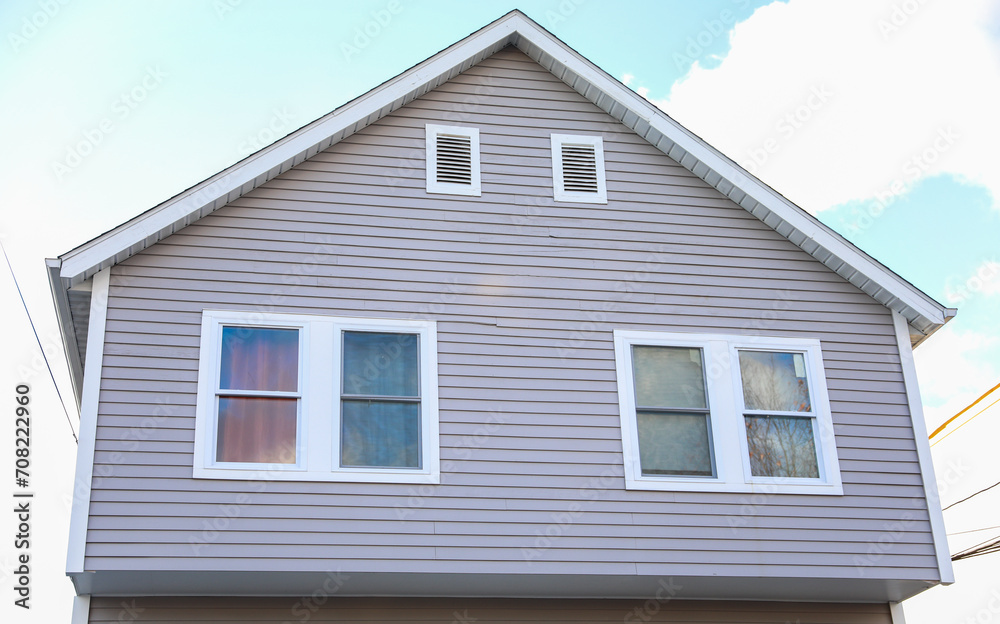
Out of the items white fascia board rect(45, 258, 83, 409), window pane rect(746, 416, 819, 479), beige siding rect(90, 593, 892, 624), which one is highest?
white fascia board rect(45, 258, 83, 409)

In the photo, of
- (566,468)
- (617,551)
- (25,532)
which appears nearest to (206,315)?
(25,532)

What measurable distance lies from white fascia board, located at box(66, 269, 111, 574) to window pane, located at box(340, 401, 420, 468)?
88.5 inches

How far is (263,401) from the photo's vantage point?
10305 mm

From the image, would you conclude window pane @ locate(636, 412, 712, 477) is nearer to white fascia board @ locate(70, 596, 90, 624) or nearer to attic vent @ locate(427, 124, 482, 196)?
attic vent @ locate(427, 124, 482, 196)

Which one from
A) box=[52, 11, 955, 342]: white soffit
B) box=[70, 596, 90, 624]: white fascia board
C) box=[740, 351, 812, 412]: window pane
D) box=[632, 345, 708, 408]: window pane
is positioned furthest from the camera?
box=[740, 351, 812, 412]: window pane

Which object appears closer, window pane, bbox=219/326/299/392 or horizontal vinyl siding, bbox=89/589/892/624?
horizontal vinyl siding, bbox=89/589/892/624

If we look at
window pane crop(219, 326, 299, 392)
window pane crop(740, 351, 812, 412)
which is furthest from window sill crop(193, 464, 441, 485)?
window pane crop(740, 351, 812, 412)

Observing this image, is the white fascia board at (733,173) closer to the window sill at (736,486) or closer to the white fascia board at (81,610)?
the window sill at (736,486)

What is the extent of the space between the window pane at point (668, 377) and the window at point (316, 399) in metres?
2.16

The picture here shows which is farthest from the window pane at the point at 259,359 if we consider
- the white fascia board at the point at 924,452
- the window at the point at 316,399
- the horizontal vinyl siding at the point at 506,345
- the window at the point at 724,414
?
the white fascia board at the point at 924,452

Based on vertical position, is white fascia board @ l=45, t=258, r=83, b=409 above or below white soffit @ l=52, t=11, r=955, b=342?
below

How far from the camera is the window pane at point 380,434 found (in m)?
10.3

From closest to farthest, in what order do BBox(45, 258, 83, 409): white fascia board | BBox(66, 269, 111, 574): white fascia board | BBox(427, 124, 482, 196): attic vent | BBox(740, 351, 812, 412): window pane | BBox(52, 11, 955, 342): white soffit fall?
BBox(66, 269, 111, 574): white fascia board → BBox(45, 258, 83, 409): white fascia board → BBox(52, 11, 955, 342): white soffit → BBox(740, 351, 812, 412): window pane → BBox(427, 124, 482, 196): attic vent

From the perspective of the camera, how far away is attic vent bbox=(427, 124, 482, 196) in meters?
11.5
